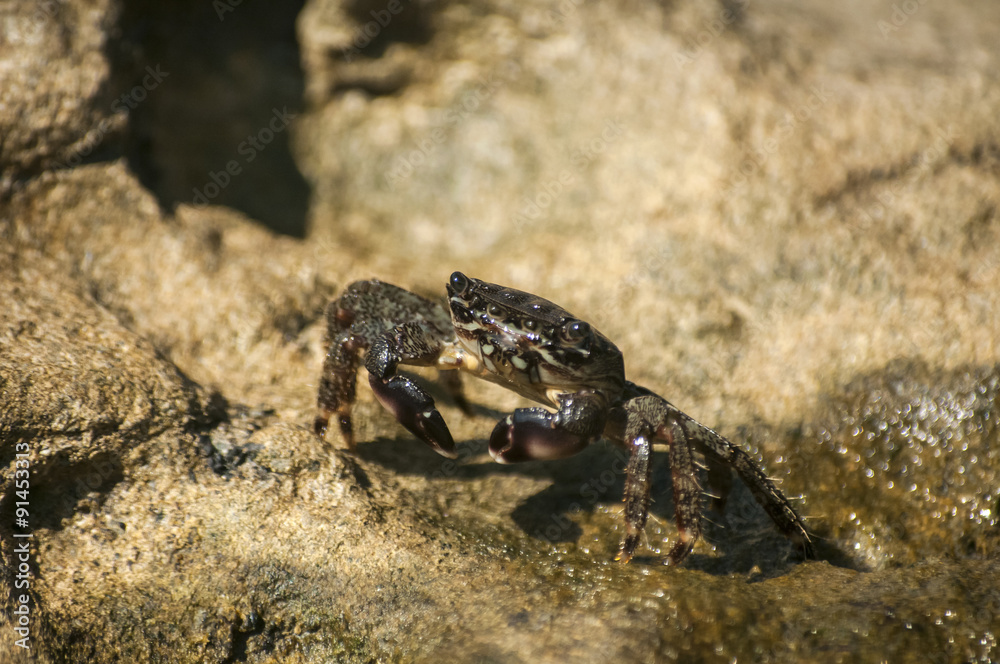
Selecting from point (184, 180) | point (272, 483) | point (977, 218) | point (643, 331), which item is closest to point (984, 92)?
point (977, 218)

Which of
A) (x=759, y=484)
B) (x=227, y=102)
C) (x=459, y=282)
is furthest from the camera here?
(x=227, y=102)

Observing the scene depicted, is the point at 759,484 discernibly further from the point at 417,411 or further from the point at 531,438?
the point at 417,411

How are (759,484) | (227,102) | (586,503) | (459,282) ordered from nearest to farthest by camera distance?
(759,484) → (459,282) → (586,503) → (227,102)

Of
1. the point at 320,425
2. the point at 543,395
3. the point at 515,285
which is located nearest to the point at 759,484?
the point at 543,395

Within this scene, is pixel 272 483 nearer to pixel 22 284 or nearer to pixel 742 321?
pixel 22 284

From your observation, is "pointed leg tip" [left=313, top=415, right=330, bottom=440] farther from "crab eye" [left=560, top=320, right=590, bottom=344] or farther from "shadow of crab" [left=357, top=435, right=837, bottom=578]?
"crab eye" [left=560, top=320, right=590, bottom=344]

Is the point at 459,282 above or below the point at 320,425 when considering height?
above

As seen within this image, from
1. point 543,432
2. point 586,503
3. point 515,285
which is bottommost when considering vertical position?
point 586,503
